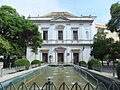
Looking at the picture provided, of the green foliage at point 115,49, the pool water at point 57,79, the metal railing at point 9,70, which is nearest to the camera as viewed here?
the pool water at point 57,79

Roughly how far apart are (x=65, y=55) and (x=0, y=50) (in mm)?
22001

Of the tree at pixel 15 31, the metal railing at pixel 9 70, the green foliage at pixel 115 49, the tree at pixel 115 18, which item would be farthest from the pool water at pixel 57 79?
the green foliage at pixel 115 49

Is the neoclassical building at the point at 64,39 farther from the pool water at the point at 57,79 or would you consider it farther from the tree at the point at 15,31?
the pool water at the point at 57,79

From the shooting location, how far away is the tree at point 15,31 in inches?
705

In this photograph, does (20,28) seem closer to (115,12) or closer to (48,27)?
(115,12)

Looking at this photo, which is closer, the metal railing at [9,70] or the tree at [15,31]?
the metal railing at [9,70]

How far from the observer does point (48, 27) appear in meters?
37.2

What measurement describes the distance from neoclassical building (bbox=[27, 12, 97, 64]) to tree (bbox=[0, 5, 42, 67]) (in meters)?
14.3

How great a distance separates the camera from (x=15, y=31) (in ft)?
60.6

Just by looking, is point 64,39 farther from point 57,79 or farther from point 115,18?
point 57,79

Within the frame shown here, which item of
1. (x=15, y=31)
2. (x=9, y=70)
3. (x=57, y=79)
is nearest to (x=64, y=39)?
(x=15, y=31)

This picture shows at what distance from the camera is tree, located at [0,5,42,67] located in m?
17.9

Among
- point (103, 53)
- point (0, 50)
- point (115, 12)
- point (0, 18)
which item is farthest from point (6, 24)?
point (103, 53)

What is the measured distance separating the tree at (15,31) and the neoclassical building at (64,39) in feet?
46.8
